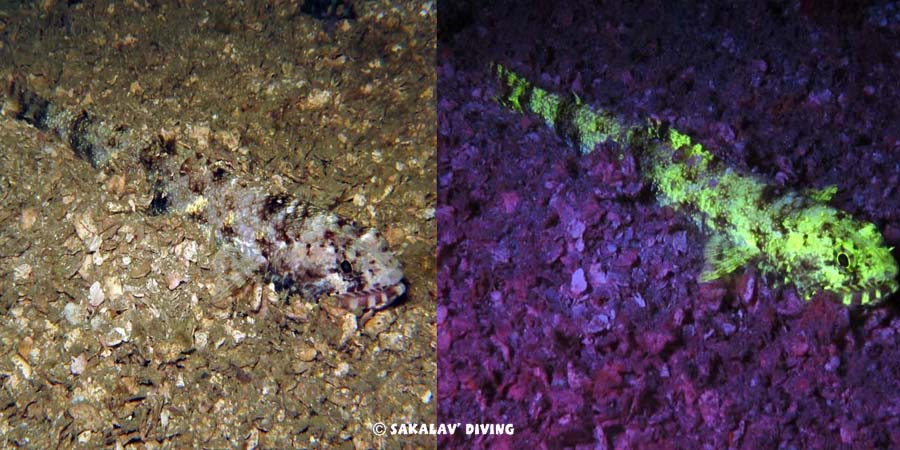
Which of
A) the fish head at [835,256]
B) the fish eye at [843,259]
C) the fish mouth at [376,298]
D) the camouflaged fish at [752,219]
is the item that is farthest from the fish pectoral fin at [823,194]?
the fish mouth at [376,298]

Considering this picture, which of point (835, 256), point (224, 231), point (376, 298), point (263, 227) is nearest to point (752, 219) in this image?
point (835, 256)

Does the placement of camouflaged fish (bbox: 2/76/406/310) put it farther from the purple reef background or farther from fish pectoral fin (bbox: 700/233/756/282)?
fish pectoral fin (bbox: 700/233/756/282)

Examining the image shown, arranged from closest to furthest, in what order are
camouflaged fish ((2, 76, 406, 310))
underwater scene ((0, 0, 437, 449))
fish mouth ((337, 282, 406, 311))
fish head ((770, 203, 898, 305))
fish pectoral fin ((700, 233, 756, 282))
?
fish head ((770, 203, 898, 305))
fish pectoral fin ((700, 233, 756, 282))
underwater scene ((0, 0, 437, 449))
fish mouth ((337, 282, 406, 311))
camouflaged fish ((2, 76, 406, 310))

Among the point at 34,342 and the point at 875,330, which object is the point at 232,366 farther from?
the point at 875,330

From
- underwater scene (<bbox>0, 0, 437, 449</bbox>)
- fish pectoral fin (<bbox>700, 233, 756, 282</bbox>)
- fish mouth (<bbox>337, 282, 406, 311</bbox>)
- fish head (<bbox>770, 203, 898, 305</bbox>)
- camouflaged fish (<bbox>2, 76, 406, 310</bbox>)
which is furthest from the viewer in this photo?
camouflaged fish (<bbox>2, 76, 406, 310</bbox>)

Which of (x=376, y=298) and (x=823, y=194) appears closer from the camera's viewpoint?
(x=823, y=194)

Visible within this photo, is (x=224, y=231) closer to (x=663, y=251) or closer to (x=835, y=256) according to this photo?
(x=663, y=251)

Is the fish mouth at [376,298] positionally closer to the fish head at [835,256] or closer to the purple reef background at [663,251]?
the purple reef background at [663,251]

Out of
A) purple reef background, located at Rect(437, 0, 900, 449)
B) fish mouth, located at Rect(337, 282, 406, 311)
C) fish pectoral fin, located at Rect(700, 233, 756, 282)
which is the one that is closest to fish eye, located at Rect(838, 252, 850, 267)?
purple reef background, located at Rect(437, 0, 900, 449)
